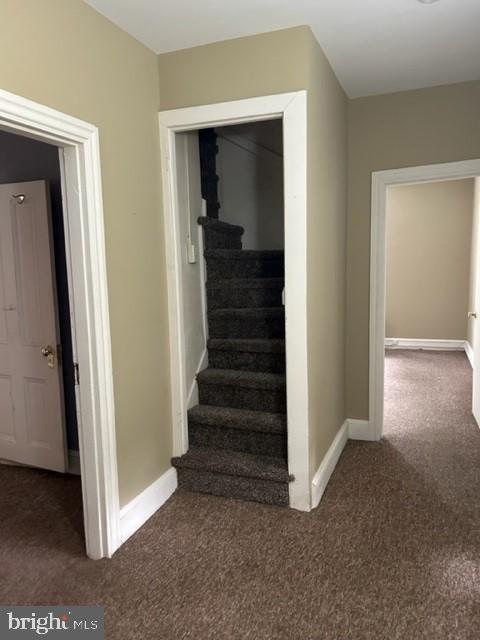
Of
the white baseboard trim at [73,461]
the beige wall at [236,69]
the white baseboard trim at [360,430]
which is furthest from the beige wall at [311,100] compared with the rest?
the white baseboard trim at [73,461]

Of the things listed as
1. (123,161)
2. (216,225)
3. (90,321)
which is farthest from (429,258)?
(90,321)

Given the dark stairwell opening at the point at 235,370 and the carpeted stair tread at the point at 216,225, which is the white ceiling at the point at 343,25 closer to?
the carpeted stair tread at the point at 216,225

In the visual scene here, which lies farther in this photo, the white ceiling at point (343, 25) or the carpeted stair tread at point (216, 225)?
the carpeted stair tread at point (216, 225)

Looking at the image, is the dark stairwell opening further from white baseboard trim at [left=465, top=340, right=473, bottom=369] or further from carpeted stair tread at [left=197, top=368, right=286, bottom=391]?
white baseboard trim at [left=465, top=340, right=473, bottom=369]

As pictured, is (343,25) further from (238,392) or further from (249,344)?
(238,392)

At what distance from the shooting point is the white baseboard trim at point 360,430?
346 cm

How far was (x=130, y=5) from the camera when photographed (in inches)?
77.5

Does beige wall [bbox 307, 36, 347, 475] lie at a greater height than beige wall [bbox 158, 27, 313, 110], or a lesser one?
lesser

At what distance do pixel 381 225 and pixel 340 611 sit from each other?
94.2 inches

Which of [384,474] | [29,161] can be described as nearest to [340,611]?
[384,474]

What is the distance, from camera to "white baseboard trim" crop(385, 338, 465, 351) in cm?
662

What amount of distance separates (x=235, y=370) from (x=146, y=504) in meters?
1.00

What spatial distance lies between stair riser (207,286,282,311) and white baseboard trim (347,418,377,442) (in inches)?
41.3

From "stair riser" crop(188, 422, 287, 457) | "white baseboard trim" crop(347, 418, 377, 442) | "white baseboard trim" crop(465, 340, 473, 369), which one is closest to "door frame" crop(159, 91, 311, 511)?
"stair riser" crop(188, 422, 287, 457)
